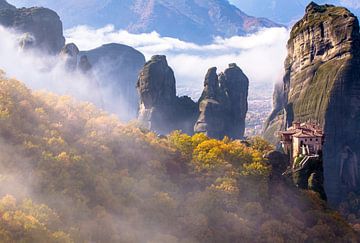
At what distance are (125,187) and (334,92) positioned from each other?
120 metres

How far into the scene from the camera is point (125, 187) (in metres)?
52.9

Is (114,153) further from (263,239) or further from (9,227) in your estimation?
(9,227)

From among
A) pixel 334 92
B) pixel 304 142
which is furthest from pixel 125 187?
pixel 334 92

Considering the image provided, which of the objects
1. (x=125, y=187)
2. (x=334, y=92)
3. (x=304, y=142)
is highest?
(x=334, y=92)

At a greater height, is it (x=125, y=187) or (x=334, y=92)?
(x=334, y=92)

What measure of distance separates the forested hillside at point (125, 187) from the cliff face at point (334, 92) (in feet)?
291

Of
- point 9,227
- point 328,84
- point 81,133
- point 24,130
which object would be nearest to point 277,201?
point 81,133

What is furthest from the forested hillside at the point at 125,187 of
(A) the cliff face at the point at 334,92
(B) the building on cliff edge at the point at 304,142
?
(A) the cliff face at the point at 334,92

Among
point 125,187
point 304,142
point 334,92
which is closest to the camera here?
point 125,187

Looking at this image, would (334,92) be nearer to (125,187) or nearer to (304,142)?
(304,142)

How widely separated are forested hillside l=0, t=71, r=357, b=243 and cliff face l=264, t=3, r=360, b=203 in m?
88.6

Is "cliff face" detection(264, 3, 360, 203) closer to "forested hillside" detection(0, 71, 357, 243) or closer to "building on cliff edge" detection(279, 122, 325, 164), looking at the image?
"building on cliff edge" detection(279, 122, 325, 164)

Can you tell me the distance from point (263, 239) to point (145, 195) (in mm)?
12558

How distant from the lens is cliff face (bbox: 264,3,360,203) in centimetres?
15500
